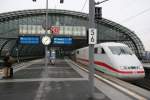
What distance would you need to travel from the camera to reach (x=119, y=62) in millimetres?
19734

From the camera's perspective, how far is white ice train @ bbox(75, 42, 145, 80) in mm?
18953

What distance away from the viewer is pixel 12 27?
77.6m

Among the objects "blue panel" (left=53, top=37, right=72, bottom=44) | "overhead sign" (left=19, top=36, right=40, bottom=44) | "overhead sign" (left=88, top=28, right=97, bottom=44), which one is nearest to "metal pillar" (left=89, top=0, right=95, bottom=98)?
"overhead sign" (left=88, top=28, right=97, bottom=44)

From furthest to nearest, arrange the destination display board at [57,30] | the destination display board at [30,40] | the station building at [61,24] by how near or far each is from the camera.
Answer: the station building at [61,24]
the destination display board at [57,30]
the destination display board at [30,40]

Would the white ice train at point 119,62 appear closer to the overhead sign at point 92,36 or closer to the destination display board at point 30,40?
the overhead sign at point 92,36

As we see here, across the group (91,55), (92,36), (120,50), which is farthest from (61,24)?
(91,55)

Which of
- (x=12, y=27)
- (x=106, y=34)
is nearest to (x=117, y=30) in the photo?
(x=106, y=34)

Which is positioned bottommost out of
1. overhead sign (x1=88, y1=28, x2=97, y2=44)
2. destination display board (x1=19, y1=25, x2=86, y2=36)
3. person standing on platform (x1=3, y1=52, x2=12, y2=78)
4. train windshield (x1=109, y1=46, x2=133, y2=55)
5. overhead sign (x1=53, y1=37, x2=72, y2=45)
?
person standing on platform (x1=3, y1=52, x2=12, y2=78)

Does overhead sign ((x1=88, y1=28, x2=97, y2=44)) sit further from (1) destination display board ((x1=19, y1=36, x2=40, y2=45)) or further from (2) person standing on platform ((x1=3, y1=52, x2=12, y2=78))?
(1) destination display board ((x1=19, y1=36, x2=40, y2=45))

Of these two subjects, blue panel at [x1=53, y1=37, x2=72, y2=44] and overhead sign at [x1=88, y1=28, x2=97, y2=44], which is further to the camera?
blue panel at [x1=53, y1=37, x2=72, y2=44]

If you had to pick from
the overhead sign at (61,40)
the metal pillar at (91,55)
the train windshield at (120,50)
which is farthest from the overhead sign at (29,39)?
the metal pillar at (91,55)

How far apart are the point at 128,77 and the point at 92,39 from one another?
27.7 feet

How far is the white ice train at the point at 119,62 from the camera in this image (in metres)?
19.0

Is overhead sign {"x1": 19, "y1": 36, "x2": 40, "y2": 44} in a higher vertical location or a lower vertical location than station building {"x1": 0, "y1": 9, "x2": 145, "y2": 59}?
lower
